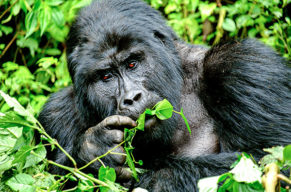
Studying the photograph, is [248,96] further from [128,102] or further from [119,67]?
[119,67]

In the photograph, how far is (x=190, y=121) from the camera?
3.59 m

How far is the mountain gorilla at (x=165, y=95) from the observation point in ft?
10.0

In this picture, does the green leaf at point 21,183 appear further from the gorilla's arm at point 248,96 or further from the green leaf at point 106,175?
the gorilla's arm at point 248,96

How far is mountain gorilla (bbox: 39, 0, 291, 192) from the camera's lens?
3.06 m

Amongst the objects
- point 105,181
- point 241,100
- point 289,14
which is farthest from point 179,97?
point 289,14

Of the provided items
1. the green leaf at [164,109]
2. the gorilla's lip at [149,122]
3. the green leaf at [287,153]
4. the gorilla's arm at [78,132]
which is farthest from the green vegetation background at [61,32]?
the green leaf at [287,153]

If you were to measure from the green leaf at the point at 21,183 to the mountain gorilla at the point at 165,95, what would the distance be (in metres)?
0.56

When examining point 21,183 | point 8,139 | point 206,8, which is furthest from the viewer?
point 206,8

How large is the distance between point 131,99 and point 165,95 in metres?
0.52

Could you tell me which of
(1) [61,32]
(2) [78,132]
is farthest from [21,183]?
(1) [61,32]

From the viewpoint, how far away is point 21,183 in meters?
2.66

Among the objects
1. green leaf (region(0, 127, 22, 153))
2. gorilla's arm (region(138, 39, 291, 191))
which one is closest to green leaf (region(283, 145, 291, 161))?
gorilla's arm (region(138, 39, 291, 191))

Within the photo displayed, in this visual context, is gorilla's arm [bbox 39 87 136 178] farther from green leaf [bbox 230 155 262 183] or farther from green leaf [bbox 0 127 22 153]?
green leaf [bbox 230 155 262 183]

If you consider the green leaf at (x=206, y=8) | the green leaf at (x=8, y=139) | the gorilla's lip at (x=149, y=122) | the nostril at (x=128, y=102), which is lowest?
the green leaf at (x=8, y=139)
